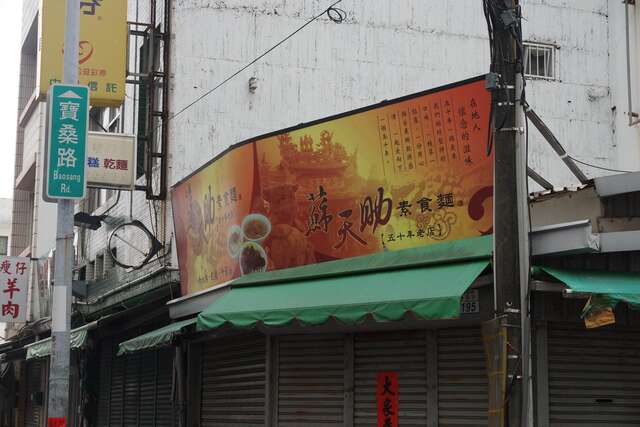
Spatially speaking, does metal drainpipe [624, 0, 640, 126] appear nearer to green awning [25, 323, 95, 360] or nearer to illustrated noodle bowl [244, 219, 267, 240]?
illustrated noodle bowl [244, 219, 267, 240]

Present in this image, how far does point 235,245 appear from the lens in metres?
15.5

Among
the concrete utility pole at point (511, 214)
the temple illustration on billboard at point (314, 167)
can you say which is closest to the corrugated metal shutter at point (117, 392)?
the temple illustration on billboard at point (314, 167)

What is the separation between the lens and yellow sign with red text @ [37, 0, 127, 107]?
19.1 metres

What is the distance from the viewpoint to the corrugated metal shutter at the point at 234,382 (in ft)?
49.0

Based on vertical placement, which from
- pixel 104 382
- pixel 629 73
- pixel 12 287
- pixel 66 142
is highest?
pixel 629 73

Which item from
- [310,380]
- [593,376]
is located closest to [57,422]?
[310,380]

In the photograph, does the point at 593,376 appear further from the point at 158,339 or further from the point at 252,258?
the point at 158,339

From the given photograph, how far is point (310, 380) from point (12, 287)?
15816 mm

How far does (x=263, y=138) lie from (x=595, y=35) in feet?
36.2

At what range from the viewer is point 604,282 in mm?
10594

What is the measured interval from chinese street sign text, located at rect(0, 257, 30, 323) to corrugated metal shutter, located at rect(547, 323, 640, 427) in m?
18.9

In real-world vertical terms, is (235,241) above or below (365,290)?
above

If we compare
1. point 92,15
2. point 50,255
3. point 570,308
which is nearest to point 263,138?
point 570,308

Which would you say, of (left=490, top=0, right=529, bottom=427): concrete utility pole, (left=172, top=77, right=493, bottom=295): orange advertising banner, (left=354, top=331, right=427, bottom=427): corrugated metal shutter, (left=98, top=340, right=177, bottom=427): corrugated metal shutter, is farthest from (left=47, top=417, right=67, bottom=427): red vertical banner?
(left=98, top=340, right=177, bottom=427): corrugated metal shutter
